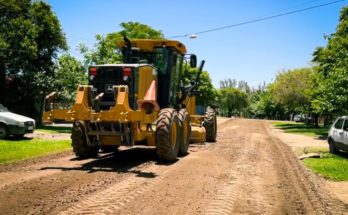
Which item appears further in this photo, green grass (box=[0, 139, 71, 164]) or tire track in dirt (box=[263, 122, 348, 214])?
green grass (box=[0, 139, 71, 164])

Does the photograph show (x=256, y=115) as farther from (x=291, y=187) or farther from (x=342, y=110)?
(x=291, y=187)

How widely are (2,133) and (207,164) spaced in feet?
36.7

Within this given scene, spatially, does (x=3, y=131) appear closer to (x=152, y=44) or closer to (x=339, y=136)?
(x=152, y=44)

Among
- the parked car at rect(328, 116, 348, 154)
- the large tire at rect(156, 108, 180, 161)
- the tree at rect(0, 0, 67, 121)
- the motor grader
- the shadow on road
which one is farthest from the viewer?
the tree at rect(0, 0, 67, 121)

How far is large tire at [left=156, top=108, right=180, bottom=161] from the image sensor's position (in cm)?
1142

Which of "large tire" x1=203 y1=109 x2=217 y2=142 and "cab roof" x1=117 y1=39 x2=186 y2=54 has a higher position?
"cab roof" x1=117 y1=39 x2=186 y2=54

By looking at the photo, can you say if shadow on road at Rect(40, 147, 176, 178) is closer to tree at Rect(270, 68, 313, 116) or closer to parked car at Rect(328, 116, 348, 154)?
parked car at Rect(328, 116, 348, 154)

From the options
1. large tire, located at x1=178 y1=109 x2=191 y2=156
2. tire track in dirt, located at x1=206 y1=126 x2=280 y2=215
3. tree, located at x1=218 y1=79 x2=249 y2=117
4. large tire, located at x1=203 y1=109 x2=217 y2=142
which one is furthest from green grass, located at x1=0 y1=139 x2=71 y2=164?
tree, located at x1=218 y1=79 x2=249 y2=117

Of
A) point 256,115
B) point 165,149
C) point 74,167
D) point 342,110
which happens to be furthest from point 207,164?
point 256,115

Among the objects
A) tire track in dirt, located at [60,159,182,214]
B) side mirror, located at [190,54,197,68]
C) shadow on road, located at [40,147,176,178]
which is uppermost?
side mirror, located at [190,54,197,68]

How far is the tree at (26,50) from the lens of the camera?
29328mm

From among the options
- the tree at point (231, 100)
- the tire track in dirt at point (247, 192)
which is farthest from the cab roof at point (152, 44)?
the tree at point (231, 100)

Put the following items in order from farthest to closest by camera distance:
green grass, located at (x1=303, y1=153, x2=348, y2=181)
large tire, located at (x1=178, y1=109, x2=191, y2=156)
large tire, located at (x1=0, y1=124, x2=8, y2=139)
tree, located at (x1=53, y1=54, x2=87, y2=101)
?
1. tree, located at (x1=53, y1=54, x2=87, y2=101)
2. large tire, located at (x1=0, y1=124, x2=8, y2=139)
3. large tire, located at (x1=178, y1=109, x2=191, y2=156)
4. green grass, located at (x1=303, y1=153, x2=348, y2=181)

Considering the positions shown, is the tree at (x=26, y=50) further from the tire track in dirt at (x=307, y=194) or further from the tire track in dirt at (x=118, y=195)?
the tire track in dirt at (x=307, y=194)
